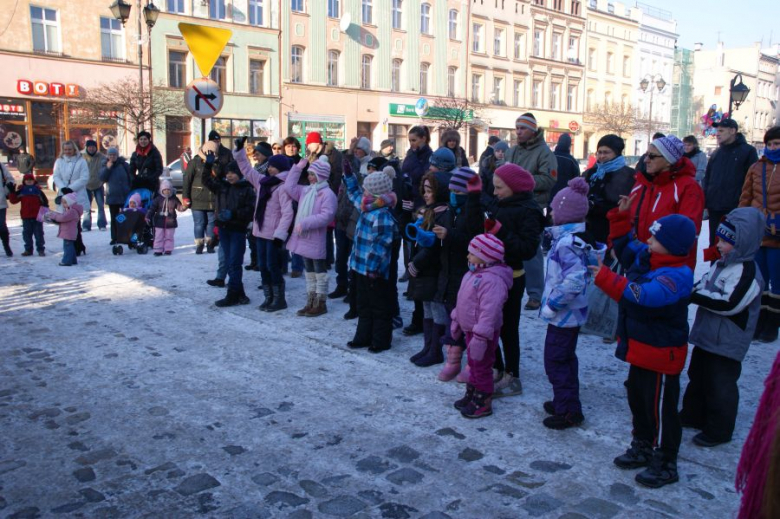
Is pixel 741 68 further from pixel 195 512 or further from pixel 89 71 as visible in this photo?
pixel 195 512

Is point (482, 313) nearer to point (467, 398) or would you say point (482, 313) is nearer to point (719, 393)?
point (467, 398)

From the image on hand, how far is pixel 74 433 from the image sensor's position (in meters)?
4.46

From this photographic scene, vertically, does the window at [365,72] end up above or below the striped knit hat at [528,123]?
above

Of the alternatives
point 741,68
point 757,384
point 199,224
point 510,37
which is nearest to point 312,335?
point 757,384

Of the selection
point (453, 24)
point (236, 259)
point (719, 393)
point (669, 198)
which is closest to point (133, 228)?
point (236, 259)

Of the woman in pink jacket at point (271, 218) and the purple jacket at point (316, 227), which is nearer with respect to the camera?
the purple jacket at point (316, 227)

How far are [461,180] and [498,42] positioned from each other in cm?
4627

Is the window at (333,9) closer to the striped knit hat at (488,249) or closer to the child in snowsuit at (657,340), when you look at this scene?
the striped knit hat at (488,249)

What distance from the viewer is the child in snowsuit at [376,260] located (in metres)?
6.28

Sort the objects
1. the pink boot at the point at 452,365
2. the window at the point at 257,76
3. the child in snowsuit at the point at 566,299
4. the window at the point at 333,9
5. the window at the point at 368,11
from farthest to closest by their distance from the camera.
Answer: the window at the point at 368,11
the window at the point at 333,9
the window at the point at 257,76
the pink boot at the point at 452,365
the child in snowsuit at the point at 566,299

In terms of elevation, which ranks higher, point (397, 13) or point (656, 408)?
point (397, 13)

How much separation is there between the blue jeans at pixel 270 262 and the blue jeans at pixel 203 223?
4.02 m

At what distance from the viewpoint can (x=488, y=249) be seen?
4.82 metres

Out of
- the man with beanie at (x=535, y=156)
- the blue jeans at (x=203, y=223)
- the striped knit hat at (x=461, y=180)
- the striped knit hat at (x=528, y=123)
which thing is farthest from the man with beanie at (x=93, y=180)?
the striped knit hat at (x=461, y=180)
